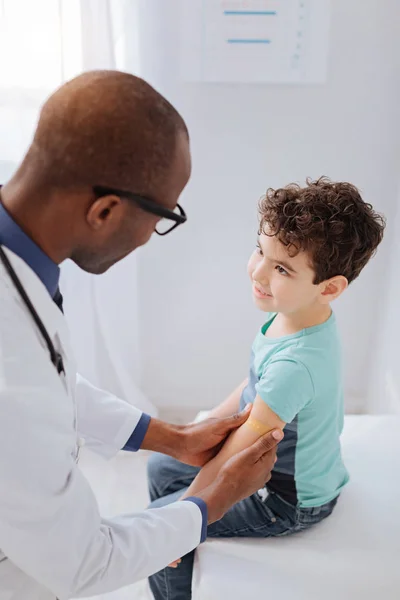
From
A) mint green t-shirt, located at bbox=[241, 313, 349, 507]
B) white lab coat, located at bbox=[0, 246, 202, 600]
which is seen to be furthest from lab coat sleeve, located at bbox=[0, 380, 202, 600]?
mint green t-shirt, located at bbox=[241, 313, 349, 507]

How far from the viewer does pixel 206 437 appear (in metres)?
1.26

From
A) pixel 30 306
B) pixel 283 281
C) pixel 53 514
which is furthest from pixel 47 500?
pixel 283 281

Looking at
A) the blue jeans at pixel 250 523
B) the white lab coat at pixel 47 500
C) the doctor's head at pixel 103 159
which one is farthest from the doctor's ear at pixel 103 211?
the blue jeans at pixel 250 523

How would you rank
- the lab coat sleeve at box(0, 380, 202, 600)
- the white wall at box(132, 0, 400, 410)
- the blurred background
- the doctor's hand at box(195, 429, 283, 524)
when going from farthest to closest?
the white wall at box(132, 0, 400, 410) < the blurred background < the doctor's hand at box(195, 429, 283, 524) < the lab coat sleeve at box(0, 380, 202, 600)

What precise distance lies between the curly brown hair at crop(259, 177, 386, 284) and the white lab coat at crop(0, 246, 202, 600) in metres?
0.46

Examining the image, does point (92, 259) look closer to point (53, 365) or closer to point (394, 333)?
point (53, 365)

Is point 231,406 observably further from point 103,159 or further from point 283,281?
point 103,159

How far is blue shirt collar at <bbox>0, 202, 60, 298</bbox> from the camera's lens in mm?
836

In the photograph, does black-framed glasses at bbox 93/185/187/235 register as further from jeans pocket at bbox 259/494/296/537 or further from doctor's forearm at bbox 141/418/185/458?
jeans pocket at bbox 259/494/296/537

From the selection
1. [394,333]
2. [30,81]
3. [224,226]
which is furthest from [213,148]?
[394,333]

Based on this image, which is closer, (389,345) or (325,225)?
(325,225)

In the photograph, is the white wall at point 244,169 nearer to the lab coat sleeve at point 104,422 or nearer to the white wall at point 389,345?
the white wall at point 389,345

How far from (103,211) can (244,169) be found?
1.23 meters

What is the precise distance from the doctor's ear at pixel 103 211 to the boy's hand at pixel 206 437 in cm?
57
